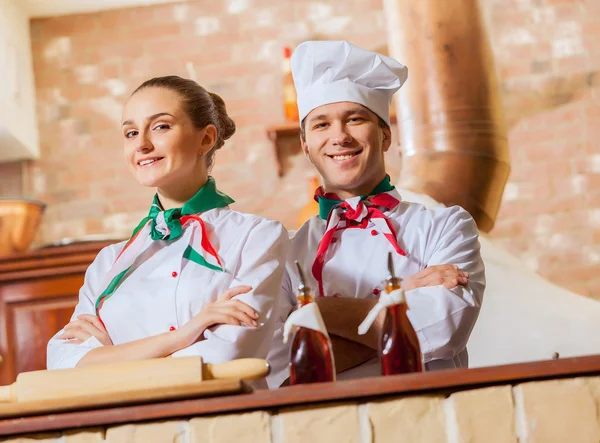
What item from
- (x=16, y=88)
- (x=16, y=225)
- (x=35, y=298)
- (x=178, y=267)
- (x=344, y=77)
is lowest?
(x=178, y=267)

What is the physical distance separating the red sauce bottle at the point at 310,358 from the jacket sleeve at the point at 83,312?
0.41 m

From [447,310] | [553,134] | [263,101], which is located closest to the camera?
[447,310]

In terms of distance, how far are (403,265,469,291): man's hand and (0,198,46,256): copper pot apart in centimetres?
197

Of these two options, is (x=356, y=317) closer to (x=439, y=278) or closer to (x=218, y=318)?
(x=439, y=278)

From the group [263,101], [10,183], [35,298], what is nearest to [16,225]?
[35,298]

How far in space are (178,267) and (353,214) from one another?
0.34 m

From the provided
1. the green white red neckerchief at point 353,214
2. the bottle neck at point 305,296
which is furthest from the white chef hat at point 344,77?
the bottle neck at point 305,296

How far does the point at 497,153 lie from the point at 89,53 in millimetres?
1923

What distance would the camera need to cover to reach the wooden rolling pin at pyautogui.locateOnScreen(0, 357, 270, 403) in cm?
94

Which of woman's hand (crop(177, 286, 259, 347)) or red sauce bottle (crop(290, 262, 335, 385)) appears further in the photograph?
woman's hand (crop(177, 286, 259, 347))

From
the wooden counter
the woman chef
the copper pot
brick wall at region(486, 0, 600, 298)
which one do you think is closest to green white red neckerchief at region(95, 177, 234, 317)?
the woman chef

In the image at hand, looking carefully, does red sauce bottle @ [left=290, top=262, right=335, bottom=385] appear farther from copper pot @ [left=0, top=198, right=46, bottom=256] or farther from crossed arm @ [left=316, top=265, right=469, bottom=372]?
copper pot @ [left=0, top=198, right=46, bottom=256]

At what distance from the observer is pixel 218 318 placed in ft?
4.09

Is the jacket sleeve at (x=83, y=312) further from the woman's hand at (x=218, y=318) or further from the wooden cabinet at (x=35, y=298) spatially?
the wooden cabinet at (x=35, y=298)
